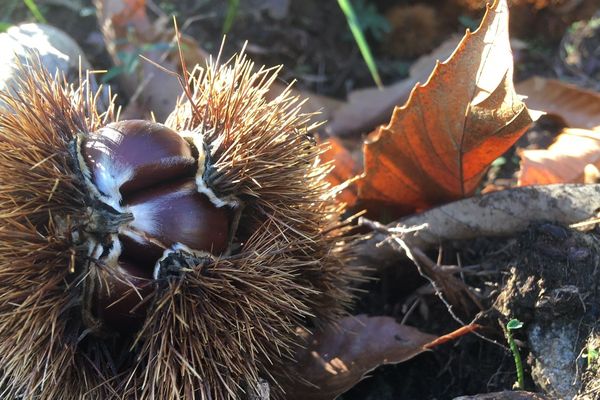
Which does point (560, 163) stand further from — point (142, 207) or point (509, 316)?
point (142, 207)

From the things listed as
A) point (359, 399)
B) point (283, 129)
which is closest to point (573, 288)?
point (359, 399)

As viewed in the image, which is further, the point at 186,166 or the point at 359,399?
the point at 359,399

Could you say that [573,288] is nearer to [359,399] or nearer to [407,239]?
[407,239]

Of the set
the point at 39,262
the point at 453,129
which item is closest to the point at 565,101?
the point at 453,129

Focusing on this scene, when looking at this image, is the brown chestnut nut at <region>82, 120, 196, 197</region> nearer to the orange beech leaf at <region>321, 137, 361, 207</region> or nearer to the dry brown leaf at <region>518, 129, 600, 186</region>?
the orange beech leaf at <region>321, 137, 361, 207</region>

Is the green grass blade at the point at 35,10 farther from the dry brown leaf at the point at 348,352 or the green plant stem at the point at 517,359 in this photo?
the green plant stem at the point at 517,359
